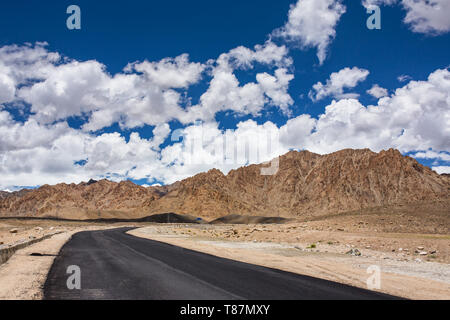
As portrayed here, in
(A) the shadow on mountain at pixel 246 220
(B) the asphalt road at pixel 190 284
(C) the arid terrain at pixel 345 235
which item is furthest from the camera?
(A) the shadow on mountain at pixel 246 220

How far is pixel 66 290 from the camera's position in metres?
10.4

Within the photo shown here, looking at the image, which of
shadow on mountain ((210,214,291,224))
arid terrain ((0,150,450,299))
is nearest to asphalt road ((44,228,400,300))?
arid terrain ((0,150,450,299))

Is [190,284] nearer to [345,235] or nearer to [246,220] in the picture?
[345,235]

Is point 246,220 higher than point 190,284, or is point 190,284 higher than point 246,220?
point 190,284

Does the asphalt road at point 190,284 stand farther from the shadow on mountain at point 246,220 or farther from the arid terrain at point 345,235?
the shadow on mountain at point 246,220

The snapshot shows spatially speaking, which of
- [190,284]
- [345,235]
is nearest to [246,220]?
[345,235]

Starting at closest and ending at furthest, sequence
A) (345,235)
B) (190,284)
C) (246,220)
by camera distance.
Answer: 1. (190,284)
2. (345,235)
3. (246,220)

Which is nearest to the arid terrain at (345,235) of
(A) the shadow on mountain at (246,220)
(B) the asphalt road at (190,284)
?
(A) the shadow on mountain at (246,220)

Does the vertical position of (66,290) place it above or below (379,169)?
below

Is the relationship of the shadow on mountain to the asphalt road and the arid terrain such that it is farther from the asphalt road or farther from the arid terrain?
the asphalt road

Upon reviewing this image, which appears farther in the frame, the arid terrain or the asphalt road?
the arid terrain
